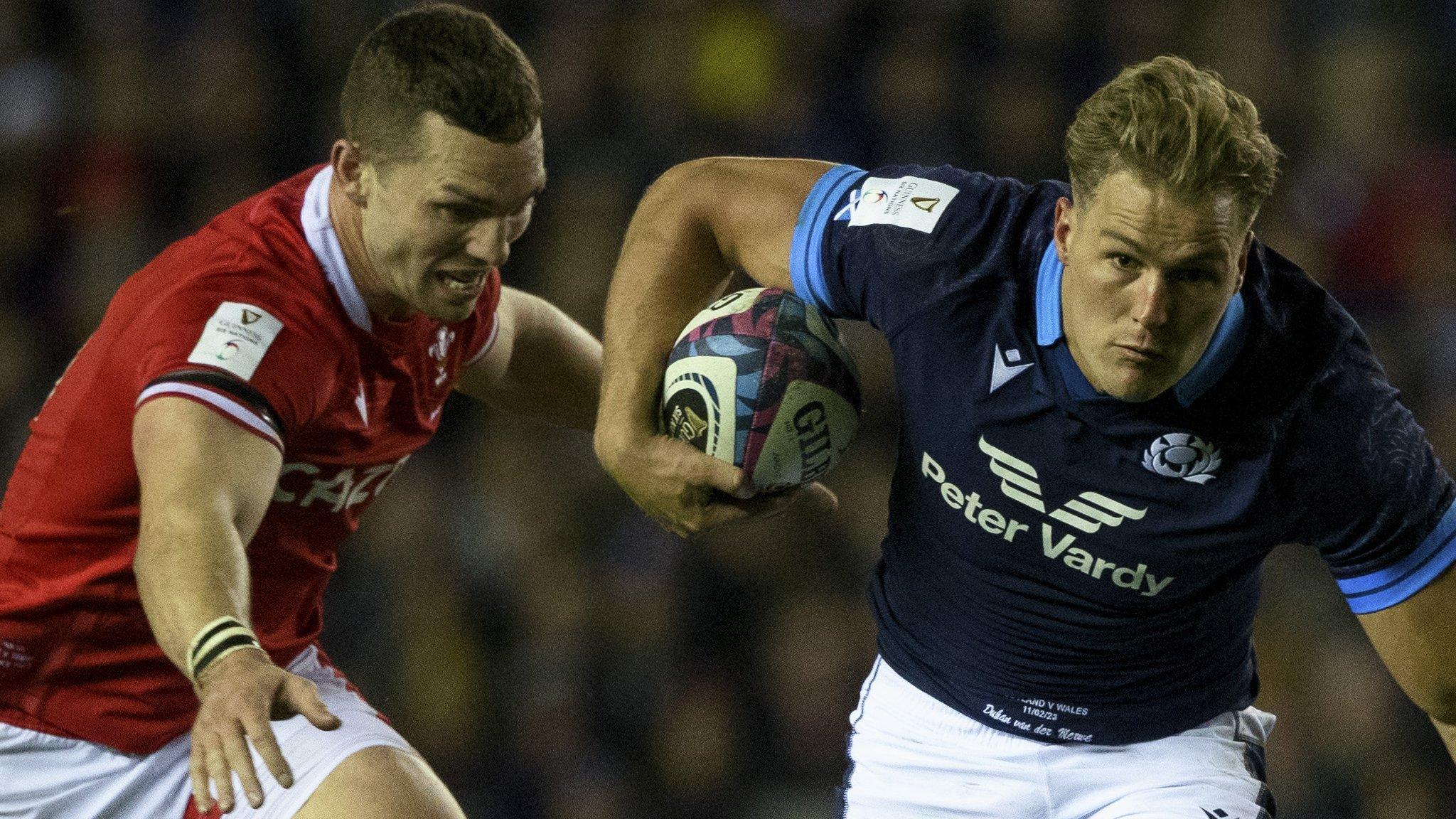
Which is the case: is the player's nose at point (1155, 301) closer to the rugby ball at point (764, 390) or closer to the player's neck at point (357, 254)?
the rugby ball at point (764, 390)

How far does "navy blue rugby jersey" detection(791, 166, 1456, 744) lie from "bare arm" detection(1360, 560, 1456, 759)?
0.03 metres

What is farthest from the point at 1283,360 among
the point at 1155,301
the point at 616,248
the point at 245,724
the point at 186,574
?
the point at 616,248

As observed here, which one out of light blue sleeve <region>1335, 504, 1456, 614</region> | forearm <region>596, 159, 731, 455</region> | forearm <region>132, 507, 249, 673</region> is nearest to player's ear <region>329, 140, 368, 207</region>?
forearm <region>596, 159, 731, 455</region>

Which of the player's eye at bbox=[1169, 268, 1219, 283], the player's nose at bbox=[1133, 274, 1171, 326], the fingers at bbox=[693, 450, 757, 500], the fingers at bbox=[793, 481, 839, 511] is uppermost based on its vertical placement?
the player's eye at bbox=[1169, 268, 1219, 283]

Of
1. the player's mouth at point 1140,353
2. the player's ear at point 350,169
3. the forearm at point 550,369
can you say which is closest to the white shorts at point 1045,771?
the player's mouth at point 1140,353

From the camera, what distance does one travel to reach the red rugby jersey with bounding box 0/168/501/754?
9.67 feet

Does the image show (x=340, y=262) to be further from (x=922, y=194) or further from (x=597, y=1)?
(x=597, y=1)

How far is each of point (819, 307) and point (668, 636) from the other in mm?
3296

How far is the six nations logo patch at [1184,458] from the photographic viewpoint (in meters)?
2.69

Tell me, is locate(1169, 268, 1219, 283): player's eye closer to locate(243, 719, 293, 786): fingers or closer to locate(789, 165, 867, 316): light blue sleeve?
locate(789, 165, 867, 316): light blue sleeve

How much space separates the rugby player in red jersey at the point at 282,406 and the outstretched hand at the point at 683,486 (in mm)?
546

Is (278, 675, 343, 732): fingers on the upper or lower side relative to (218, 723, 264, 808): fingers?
upper

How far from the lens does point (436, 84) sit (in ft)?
10.1

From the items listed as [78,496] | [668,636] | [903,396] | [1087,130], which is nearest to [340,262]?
[78,496]
